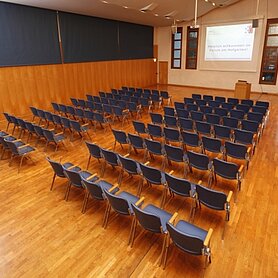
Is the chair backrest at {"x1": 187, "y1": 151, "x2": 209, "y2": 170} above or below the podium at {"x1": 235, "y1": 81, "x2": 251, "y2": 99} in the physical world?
below

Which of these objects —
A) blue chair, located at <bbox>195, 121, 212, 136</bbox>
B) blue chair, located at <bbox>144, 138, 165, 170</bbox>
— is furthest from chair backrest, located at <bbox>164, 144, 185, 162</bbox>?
blue chair, located at <bbox>195, 121, 212, 136</bbox>

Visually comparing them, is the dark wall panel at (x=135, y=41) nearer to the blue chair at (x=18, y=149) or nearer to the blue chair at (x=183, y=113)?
the blue chair at (x=183, y=113)

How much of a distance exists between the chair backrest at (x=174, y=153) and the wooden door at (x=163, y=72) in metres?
13.1

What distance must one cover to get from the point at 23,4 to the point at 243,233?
1015cm

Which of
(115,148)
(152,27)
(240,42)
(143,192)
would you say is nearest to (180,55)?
(152,27)

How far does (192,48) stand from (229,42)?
242cm

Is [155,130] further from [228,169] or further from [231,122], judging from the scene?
[228,169]

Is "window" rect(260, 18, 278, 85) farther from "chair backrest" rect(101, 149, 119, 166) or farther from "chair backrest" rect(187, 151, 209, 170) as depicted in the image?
"chair backrest" rect(101, 149, 119, 166)

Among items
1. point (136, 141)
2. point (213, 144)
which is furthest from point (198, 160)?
point (136, 141)

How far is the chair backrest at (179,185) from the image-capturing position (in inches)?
139

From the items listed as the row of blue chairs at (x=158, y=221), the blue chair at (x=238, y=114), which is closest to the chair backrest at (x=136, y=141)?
the row of blue chairs at (x=158, y=221)

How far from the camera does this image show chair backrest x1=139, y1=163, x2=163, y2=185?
3.90 m

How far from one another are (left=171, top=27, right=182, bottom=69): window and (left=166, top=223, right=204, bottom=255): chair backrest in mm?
14932

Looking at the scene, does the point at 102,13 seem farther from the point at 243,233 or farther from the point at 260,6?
the point at 243,233
